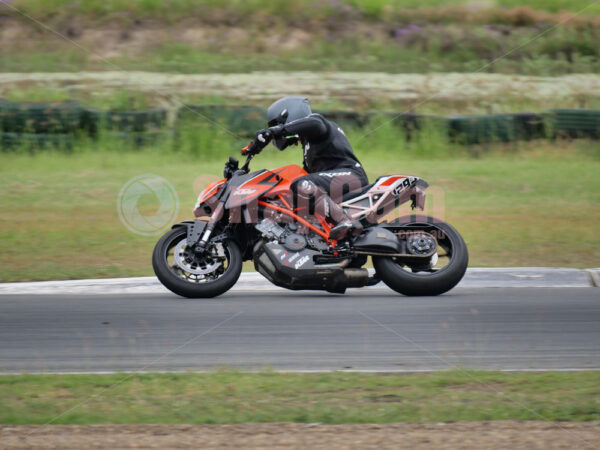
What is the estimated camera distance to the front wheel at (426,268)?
8273 mm

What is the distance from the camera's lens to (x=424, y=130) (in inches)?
687

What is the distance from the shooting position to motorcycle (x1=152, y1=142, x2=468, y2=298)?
26.8ft

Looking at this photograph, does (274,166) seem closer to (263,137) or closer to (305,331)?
(263,137)

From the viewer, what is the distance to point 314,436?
442 centimetres

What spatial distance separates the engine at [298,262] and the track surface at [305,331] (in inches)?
8.2

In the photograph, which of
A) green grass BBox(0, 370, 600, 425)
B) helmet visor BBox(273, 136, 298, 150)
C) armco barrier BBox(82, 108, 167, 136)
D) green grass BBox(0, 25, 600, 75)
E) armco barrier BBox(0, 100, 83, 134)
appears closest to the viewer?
green grass BBox(0, 370, 600, 425)

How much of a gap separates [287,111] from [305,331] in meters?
2.42

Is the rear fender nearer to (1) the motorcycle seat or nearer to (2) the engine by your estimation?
(2) the engine

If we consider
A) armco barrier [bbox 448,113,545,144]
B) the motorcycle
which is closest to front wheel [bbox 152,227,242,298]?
the motorcycle

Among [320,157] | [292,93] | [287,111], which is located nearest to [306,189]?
[320,157]

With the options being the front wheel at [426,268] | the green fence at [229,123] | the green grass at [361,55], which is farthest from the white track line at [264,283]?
the green grass at [361,55]

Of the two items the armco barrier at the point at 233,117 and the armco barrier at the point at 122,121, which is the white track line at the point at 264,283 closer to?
the armco barrier at the point at 233,117

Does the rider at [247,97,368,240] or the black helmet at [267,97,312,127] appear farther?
the black helmet at [267,97,312,127]

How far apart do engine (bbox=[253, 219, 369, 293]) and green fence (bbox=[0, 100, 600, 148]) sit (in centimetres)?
897
